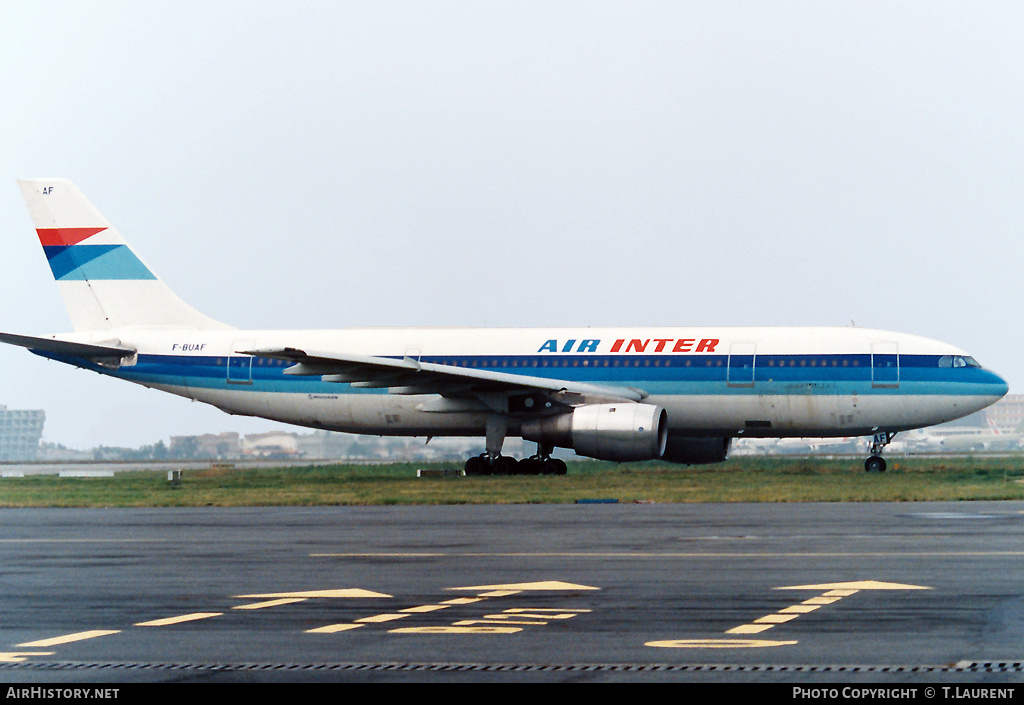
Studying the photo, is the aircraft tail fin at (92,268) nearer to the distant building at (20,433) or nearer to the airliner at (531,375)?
the airliner at (531,375)

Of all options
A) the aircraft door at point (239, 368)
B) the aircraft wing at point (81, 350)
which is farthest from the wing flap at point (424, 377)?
the aircraft wing at point (81, 350)

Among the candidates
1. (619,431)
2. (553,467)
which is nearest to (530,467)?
(553,467)

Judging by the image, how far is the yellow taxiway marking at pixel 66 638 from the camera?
7.61m

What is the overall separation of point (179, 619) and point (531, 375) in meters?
26.5

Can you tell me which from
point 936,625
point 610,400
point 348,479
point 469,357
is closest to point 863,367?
point 610,400

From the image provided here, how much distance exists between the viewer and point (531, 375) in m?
35.0

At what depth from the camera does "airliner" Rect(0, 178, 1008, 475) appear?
3266 cm

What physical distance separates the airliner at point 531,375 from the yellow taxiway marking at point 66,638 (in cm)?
2315

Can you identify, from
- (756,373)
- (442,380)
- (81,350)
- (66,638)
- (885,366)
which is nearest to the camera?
(66,638)

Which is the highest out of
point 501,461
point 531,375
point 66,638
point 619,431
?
point 531,375

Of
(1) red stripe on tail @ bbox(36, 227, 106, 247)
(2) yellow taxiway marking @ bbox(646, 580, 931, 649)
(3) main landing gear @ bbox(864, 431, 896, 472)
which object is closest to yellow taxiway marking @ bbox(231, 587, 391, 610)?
(2) yellow taxiway marking @ bbox(646, 580, 931, 649)

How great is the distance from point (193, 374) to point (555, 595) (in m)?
29.4

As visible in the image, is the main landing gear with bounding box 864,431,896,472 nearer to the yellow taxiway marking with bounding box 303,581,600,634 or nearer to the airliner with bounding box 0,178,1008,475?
the airliner with bounding box 0,178,1008,475

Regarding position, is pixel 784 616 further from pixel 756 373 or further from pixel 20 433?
pixel 20 433
